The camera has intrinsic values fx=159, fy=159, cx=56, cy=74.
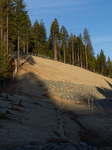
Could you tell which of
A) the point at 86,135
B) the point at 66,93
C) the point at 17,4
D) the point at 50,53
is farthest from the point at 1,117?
the point at 50,53

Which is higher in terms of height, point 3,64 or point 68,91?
point 3,64

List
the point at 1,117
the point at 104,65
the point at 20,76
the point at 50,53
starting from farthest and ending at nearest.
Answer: the point at 104,65 → the point at 50,53 → the point at 20,76 → the point at 1,117

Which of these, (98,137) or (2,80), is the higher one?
(2,80)

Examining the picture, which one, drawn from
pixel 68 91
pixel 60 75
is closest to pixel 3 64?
pixel 68 91

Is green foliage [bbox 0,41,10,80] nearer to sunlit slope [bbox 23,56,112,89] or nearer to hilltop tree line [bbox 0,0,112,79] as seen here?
hilltop tree line [bbox 0,0,112,79]

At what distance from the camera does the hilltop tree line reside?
37312 millimetres

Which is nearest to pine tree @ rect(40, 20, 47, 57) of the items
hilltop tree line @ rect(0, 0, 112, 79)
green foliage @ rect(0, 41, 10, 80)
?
hilltop tree line @ rect(0, 0, 112, 79)

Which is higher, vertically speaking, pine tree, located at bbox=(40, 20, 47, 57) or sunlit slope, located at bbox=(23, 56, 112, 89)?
pine tree, located at bbox=(40, 20, 47, 57)

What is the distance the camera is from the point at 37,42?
7831 centimetres

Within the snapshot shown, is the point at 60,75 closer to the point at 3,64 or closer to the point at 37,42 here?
the point at 3,64

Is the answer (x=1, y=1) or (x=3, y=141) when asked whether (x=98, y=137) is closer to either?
(x=3, y=141)

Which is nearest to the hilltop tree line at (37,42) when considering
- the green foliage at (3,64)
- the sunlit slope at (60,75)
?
the green foliage at (3,64)

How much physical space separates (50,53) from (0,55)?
186ft

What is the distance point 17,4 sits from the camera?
44219 millimetres
